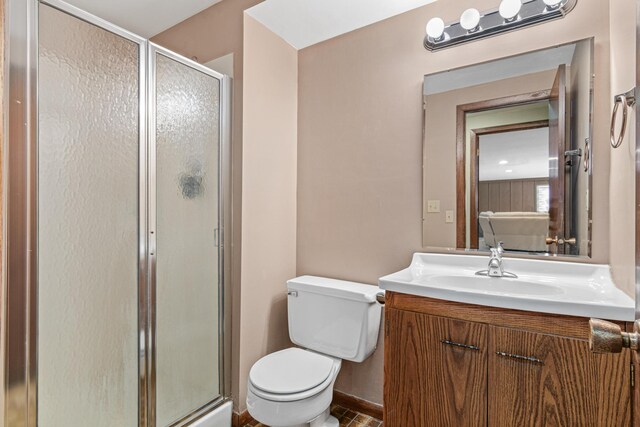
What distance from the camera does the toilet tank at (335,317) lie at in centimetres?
167

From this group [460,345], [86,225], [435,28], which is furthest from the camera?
[435,28]

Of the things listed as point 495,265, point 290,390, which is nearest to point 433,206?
point 495,265

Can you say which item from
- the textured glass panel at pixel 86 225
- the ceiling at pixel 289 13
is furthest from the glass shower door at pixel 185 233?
the ceiling at pixel 289 13

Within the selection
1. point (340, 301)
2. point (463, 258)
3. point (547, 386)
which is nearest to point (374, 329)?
point (340, 301)

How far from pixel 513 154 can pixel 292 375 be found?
145 cm

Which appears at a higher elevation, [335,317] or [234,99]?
Result: [234,99]

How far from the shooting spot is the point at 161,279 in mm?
1559

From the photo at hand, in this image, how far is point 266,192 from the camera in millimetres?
1951

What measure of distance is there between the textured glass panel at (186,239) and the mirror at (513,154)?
3.79 feet

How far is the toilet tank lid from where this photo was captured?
5.45 ft

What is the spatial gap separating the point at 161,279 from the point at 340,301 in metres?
0.88

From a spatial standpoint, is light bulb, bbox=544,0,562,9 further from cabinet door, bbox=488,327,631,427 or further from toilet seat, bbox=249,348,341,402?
toilet seat, bbox=249,348,341,402

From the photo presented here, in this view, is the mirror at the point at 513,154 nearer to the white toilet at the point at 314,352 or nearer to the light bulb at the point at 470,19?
the light bulb at the point at 470,19

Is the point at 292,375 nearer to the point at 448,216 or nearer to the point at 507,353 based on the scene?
the point at 507,353
